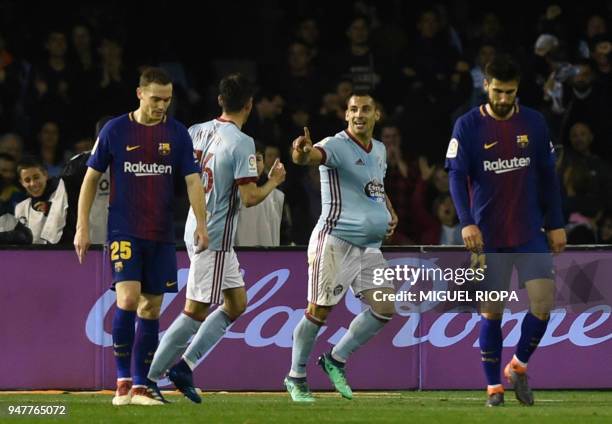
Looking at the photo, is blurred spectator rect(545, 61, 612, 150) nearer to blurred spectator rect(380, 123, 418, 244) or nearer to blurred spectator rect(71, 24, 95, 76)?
blurred spectator rect(380, 123, 418, 244)

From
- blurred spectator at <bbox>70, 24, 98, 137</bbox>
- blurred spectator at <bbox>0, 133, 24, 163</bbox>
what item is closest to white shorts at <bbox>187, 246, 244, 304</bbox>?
blurred spectator at <bbox>0, 133, 24, 163</bbox>

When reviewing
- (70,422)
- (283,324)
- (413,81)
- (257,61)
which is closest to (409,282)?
(283,324)

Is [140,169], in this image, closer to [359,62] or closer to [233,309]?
[233,309]

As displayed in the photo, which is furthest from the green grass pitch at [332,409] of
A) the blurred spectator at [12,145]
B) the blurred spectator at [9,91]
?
the blurred spectator at [9,91]

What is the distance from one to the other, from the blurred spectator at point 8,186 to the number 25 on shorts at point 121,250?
398cm

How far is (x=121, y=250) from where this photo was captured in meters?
11.6

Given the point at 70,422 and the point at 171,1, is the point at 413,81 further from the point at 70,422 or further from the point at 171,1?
the point at 70,422

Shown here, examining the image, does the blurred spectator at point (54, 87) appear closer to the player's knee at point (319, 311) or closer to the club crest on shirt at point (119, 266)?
the player's knee at point (319, 311)

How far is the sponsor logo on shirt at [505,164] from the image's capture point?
39.2 feet

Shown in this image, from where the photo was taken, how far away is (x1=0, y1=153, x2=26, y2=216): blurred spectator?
15719mm

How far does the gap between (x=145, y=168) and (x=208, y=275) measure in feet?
3.03

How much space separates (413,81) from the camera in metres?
19.5

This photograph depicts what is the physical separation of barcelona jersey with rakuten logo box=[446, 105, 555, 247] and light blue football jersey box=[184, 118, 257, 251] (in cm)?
140

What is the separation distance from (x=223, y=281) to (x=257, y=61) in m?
9.52
